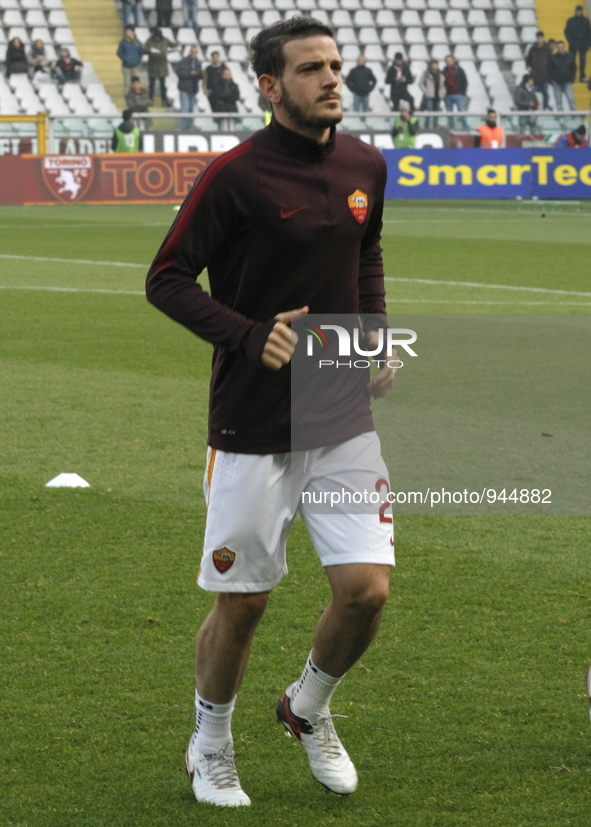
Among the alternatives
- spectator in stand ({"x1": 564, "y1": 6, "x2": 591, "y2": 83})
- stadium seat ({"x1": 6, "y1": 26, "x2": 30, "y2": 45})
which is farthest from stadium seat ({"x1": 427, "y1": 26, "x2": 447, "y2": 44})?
stadium seat ({"x1": 6, "y1": 26, "x2": 30, "y2": 45})

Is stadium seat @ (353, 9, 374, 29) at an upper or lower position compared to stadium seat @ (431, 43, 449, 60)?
upper

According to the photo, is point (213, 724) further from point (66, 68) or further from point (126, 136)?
point (66, 68)

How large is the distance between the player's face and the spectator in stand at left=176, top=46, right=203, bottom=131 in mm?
28185

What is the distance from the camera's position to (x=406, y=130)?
26391 mm

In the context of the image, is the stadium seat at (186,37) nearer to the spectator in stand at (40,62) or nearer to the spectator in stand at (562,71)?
the spectator in stand at (40,62)

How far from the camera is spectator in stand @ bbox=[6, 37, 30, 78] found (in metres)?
30.2

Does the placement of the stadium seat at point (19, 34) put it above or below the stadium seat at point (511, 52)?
above

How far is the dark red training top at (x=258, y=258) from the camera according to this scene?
9.24ft

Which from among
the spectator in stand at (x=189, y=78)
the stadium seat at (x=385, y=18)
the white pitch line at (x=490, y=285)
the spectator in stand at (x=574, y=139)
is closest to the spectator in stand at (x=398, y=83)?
the spectator in stand at (x=574, y=139)

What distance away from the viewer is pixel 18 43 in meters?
30.2

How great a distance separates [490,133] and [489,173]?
83cm

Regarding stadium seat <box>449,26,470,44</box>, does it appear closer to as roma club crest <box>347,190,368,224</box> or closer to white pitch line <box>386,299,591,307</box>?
white pitch line <box>386,299,591,307</box>

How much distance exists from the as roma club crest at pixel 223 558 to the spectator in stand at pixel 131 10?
106 feet

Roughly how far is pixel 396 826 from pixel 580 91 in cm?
3416
